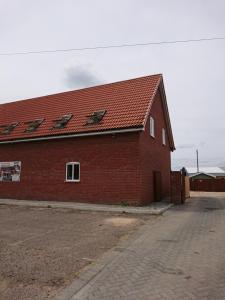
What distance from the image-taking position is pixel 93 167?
17219 millimetres

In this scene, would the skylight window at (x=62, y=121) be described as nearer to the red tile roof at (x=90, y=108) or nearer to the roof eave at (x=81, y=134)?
A: the red tile roof at (x=90, y=108)

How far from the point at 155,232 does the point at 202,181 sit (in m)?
31.5

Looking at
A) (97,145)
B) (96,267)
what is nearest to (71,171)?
(97,145)

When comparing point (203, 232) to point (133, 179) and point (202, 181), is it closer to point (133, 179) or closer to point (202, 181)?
point (133, 179)

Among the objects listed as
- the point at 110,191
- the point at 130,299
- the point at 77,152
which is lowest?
the point at 130,299

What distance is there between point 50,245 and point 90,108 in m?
12.4

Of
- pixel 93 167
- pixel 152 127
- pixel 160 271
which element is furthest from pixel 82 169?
pixel 160 271

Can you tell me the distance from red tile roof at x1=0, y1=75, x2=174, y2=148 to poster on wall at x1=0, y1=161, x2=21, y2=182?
159 cm

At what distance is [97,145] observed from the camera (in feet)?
56.4

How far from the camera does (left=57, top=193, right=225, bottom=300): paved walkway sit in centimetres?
489

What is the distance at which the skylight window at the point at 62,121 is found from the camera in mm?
19292

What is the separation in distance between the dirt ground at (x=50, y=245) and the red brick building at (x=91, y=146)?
2.80 meters

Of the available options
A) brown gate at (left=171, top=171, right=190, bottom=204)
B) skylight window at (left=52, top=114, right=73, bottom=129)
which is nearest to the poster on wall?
skylight window at (left=52, top=114, right=73, bottom=129)

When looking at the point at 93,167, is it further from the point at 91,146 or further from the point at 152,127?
the point at 152,127
